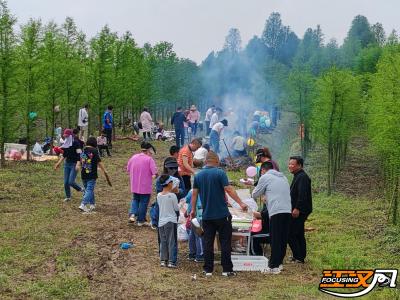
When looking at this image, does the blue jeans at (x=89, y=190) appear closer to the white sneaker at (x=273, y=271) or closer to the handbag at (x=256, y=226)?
the handbag at (x=256, y=226)

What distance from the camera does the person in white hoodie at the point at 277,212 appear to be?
812cm

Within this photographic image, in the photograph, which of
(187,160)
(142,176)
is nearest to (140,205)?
(142,176)

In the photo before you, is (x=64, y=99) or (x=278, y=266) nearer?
(x=278, y=266)

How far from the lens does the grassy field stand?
7.25 meters

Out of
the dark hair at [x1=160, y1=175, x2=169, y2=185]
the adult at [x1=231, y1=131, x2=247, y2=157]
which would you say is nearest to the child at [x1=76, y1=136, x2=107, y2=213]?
the dark hair at [x1=160, y1=175, x2=169, y2=185]

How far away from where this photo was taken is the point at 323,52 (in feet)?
219

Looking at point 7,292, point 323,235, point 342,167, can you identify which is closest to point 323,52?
point 342,167

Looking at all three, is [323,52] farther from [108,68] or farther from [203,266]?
[203,266]

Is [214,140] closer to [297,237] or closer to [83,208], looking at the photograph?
[83,208]

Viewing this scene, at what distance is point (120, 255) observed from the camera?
900cm

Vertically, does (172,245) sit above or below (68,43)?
below

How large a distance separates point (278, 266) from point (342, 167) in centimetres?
1601

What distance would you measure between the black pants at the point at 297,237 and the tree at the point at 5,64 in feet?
43.0

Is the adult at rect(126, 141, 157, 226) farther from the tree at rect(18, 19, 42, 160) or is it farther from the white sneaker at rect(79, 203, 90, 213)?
the tree at rect(18, 19, 42, 160)
